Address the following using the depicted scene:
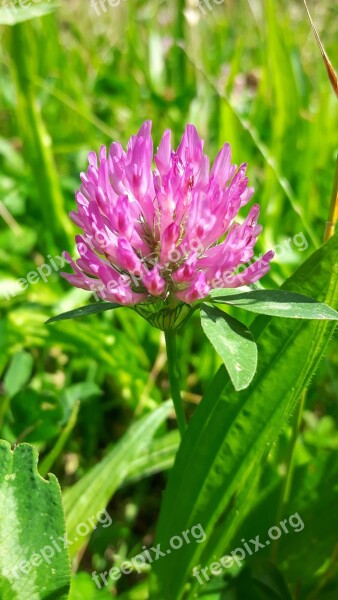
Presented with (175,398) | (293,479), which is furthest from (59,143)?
(175,398)

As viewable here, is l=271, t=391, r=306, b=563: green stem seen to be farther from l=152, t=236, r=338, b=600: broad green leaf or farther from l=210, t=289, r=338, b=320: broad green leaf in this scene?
l=210, t=289, r=338, b=320: broad green leaf

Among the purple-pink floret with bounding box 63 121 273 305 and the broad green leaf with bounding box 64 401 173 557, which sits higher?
the purple-pink floret with bounding box 63 121 273 305

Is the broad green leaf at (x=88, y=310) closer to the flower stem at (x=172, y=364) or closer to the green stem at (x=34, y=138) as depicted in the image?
the flower stem at (x=172, y=364)

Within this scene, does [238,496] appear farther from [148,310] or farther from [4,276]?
[4,276]

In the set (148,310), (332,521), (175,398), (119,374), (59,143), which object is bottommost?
(332,521)

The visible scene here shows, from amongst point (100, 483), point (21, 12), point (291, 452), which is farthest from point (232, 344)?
point (21, 12)

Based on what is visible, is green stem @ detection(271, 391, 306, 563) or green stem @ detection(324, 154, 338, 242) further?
green stem @ detection(271, 391, 306, 563)

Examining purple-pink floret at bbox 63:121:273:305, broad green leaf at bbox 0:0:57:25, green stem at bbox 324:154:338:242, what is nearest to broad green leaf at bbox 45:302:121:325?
purple-pink floret at bbox 63:121:273:305
